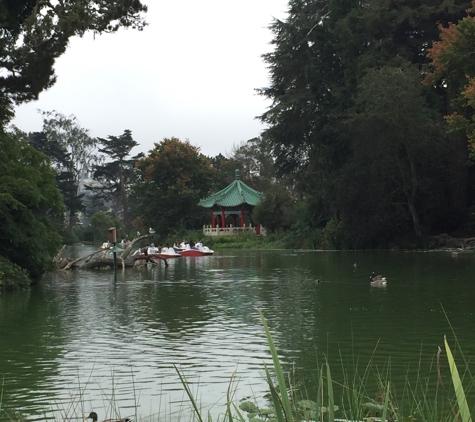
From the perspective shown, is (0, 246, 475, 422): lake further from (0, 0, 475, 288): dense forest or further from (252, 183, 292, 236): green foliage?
(252, 183, 292, 236): green foliage

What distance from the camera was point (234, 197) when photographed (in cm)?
5928

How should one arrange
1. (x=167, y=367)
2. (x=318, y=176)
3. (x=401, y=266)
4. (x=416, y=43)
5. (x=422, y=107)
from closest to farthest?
(x=167, y=367)
(x=401, y=266)
(x=422, y=107)
(x=416, y=43)
(x=318, y=176)

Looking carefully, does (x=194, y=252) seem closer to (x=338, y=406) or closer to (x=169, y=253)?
(x=169, y=253)

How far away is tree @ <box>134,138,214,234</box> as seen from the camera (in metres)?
58.7

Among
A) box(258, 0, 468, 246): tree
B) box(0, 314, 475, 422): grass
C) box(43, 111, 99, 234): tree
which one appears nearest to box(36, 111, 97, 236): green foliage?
box(43, 111, 99, 234): tree

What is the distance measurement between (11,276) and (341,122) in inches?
871

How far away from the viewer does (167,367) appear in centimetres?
816

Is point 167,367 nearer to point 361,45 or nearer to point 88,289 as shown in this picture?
point 88,289

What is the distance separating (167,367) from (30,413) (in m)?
2.10

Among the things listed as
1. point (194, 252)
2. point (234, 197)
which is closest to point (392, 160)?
point (194, 252)

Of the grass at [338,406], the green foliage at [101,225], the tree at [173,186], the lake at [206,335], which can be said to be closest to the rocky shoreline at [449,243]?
the lake at [206,335]

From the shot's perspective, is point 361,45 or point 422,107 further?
point 361,45

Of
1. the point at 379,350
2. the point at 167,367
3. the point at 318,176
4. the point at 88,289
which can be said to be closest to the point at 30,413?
the point at 167,367

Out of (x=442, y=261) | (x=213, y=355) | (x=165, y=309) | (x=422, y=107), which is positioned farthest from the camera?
(x=422, y=107)
